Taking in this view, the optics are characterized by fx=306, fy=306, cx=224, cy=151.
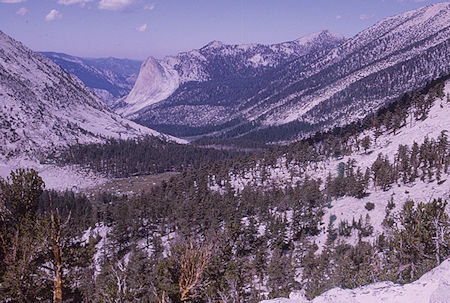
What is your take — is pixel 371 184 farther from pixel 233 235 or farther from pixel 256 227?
pixel 233 235

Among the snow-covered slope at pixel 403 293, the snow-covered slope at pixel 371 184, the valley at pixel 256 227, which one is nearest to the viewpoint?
the snow-covered slope at pixel 403 293

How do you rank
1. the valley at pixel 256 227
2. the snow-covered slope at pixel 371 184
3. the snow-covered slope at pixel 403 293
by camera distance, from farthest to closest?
the snow-covered slope at pixel 371 184 → the valley at pixel 256 227 → the snow-covered slope at pixel 403 293

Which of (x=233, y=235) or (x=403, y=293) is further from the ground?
(x=403, y=293)

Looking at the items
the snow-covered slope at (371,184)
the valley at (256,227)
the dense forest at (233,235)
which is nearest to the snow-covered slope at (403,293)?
the valley at (256,227)

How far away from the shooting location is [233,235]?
197 feet

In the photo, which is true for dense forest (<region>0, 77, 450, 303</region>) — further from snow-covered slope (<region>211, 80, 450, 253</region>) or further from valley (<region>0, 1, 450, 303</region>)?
snow-covered slope (<region>211, 80, 450, 253</region>)

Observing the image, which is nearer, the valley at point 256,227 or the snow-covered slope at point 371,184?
the valley at point 256,227

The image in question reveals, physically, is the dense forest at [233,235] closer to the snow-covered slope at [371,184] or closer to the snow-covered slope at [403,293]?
the snow-covered slope at [371,184]

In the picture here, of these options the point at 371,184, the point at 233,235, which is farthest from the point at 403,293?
the point at 371,184

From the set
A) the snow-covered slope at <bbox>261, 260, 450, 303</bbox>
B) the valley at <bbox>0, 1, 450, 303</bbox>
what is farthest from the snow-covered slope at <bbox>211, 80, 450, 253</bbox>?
the snow-covered slope at <bbox>261, 260, 450, 303</bbox>

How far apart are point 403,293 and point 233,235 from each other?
41.5 meters

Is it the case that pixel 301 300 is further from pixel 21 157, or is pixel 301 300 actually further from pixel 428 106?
pixel 21 157

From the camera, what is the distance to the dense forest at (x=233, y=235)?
22688 mm

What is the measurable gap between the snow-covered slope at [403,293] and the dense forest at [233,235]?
Answer: 32.3 ft
